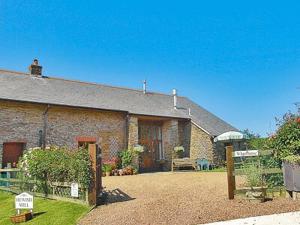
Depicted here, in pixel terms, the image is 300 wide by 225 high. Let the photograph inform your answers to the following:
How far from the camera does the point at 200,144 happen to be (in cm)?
2259

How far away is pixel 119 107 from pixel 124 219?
45.8ft

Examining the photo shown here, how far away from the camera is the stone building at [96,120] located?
1675 cm

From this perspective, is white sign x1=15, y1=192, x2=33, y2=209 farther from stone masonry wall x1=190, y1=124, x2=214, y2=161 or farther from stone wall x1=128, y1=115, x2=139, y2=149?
→ stone masonry wall x1=190, y1=124, x2=214, y2=161

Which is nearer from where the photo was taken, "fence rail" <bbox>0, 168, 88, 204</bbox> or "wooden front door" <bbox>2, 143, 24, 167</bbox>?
"fence rail" <bbox>0, 168, 88, 204</bbox>

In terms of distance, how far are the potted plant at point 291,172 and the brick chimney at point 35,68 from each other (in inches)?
672

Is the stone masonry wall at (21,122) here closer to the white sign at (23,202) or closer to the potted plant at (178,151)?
the white sign at (23,202)

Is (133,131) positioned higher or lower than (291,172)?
higher

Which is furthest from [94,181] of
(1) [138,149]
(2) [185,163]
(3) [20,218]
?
(2) [185,163]

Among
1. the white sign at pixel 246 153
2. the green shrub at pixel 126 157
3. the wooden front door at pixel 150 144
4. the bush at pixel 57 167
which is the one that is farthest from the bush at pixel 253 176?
the wooden front door at pixel 150 144

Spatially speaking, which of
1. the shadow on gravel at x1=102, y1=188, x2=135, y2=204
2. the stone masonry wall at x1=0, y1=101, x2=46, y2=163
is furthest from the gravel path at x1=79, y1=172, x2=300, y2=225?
the stone masonry wall at x1=0, y1=101, x2=46, y2=163

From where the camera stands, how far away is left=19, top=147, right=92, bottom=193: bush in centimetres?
907

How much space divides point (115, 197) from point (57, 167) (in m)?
1.98

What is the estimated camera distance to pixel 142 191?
36.7ft

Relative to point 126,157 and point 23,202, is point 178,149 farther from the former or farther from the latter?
point 23,202
